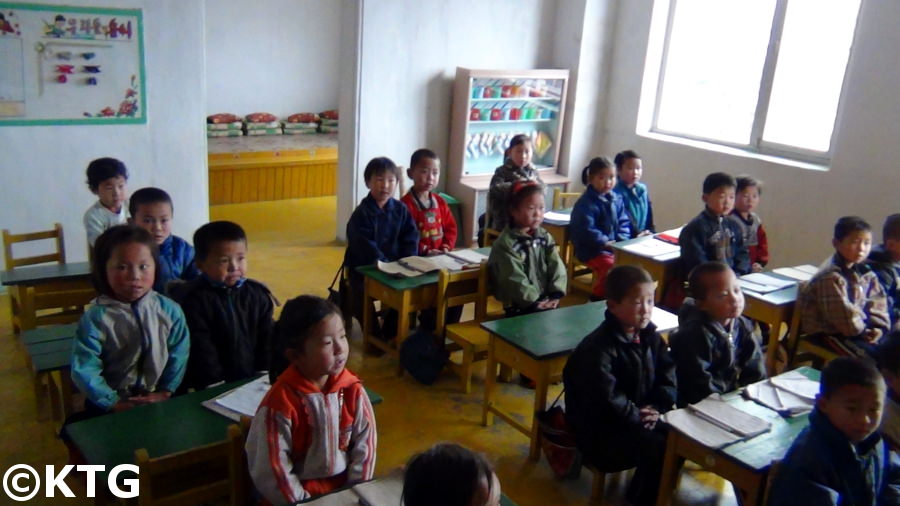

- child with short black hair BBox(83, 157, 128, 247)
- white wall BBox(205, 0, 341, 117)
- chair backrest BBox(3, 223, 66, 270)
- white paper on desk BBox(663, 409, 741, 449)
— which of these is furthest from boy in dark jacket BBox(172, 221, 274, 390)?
white wall BBox(205, 0, 341, 117)

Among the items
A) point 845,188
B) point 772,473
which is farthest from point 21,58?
point 845,188

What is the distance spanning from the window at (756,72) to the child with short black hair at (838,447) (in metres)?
4.14

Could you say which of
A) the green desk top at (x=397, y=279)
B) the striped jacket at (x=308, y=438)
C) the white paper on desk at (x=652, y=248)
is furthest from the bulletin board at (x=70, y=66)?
the striped jacket at (x=308, y=438)

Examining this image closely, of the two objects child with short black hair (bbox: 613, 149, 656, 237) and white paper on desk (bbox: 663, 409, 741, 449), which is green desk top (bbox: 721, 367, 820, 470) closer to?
white paper on desk (bbox: 663, 409, 741, 449)

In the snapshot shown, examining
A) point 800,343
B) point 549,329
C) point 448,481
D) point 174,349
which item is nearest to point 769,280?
point 800,343

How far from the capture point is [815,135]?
5922mm

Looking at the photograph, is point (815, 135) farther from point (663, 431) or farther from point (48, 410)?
point (48, 410)

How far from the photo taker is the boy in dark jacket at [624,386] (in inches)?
110

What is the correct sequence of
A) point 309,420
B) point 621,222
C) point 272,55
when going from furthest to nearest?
point 272,55 → point 621,222 → point 309,420

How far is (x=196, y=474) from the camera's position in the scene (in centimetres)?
219

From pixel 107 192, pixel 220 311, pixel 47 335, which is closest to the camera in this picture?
pixel 220 311

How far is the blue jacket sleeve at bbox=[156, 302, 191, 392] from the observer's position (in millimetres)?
2637

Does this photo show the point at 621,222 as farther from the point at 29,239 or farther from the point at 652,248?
the point at 29,239

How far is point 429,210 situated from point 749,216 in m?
2.04
